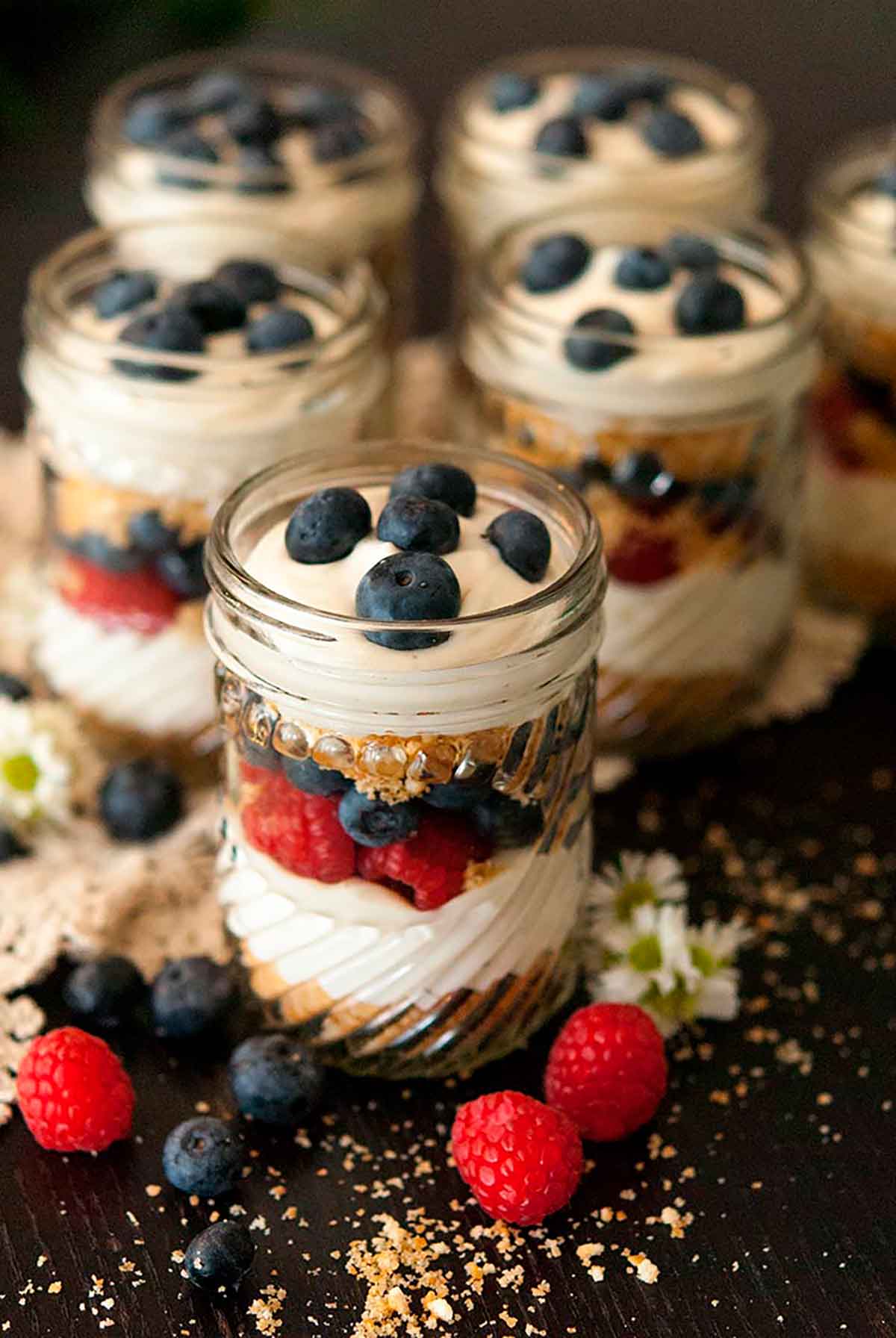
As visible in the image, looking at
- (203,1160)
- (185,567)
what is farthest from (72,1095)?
(185,567)

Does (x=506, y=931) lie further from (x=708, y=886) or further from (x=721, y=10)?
(x=721, y=10)

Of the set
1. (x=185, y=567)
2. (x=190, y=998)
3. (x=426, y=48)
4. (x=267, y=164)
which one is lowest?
(x=426, y=48)

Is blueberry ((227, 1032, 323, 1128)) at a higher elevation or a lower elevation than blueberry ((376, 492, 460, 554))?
lower

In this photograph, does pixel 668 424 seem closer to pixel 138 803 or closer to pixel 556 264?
pixel 556 264

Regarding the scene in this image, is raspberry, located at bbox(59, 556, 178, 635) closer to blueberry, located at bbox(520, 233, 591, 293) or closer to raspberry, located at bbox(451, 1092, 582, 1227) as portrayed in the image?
blueberry, located at bbox(520, 233, 591, 293)

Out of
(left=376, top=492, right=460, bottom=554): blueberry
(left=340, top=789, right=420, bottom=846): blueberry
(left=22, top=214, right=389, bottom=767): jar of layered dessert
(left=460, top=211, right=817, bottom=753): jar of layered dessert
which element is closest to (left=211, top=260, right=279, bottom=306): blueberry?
(left=22, top=214, right=389, bottom=767): jar of layered dessert

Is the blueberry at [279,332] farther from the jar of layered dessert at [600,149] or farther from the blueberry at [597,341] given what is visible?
the jar of layered dessert at [600,149]
